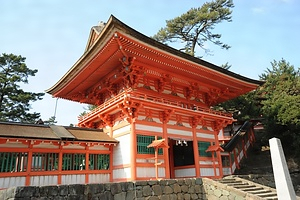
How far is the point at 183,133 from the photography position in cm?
1298

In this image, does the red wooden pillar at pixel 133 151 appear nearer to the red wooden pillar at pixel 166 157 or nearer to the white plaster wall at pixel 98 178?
the red wooden pillar at pixel 166 157

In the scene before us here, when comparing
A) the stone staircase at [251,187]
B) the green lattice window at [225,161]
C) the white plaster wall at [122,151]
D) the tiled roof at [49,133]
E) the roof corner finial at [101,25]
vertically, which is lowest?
the stone staircase at [251,187]

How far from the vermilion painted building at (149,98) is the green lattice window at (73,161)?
1.11 ft

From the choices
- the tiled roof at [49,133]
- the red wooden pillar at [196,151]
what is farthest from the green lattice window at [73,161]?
the red wooden pillar at [196,151]

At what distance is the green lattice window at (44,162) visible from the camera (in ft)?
33.1

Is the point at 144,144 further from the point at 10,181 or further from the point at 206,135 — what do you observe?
the point at 10,181

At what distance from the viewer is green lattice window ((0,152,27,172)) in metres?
9.33

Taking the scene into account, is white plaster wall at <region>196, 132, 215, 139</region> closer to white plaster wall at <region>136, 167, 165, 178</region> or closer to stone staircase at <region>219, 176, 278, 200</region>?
stone staircase at <region>219, 176, 278, 200</region>

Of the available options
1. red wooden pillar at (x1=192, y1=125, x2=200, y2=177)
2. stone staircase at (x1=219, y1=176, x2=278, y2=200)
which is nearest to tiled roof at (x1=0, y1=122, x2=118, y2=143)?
red wooden pillar at (x1=192, y1=125, x2=200, y2=177)

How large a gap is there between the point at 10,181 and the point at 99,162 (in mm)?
3851

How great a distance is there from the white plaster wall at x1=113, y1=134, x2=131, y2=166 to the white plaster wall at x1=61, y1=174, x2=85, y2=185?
5.56 ft

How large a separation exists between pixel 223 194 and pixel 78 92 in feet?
33.8

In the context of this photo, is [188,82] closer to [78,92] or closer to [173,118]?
[173,118]

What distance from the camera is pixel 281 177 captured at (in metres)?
4.95
